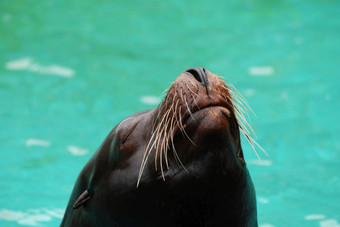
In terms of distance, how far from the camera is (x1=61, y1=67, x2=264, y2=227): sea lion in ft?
10.5

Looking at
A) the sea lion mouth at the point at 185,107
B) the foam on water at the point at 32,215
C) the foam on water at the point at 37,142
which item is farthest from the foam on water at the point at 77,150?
the sea lion mouth at the point at 185,107

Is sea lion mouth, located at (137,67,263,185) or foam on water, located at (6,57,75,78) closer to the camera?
sea lion mouth, located at (137,67,263,185)

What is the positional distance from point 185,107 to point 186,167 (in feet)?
0.99

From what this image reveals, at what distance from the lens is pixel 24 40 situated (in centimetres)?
1072

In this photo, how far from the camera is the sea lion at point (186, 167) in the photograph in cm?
320

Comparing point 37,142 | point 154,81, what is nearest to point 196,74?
point 37,142

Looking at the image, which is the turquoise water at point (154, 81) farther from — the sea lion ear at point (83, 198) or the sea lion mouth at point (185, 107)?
the sea lion mouth at point (185, 107)

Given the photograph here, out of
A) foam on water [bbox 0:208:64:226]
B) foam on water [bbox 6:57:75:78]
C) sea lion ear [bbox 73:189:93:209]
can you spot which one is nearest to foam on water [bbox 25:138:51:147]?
foam on water [bbox 0:208:64:226]

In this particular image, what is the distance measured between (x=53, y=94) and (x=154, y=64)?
1729 mm

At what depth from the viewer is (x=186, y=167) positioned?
323cm

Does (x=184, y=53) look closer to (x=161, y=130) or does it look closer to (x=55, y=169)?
(x=55, y=169)

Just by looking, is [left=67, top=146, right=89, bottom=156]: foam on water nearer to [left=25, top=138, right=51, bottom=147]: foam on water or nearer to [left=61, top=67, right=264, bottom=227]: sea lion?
[left=25, top=138, right=51, bottom=147]: foam on water

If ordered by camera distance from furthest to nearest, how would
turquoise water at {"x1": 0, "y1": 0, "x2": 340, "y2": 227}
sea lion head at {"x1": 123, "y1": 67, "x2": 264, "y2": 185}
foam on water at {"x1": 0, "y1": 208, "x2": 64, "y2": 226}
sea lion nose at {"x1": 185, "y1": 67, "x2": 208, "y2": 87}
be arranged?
turquoise water at {"x1": 0, "y1": 0, "x2": 340, "y2": 227}
foam on water at {"x1": 0, "y1": 208, "x2": 64, "y2": 226}
sea lion nose at {"x1": 185, "y1": 67, "x2": 208, "y2": 87}
sea lion head at {"x1": 123, "y1": 67, "x2": 264, "y2": 185}

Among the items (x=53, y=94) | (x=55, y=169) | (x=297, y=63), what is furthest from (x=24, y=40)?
(x=297, y=63)
